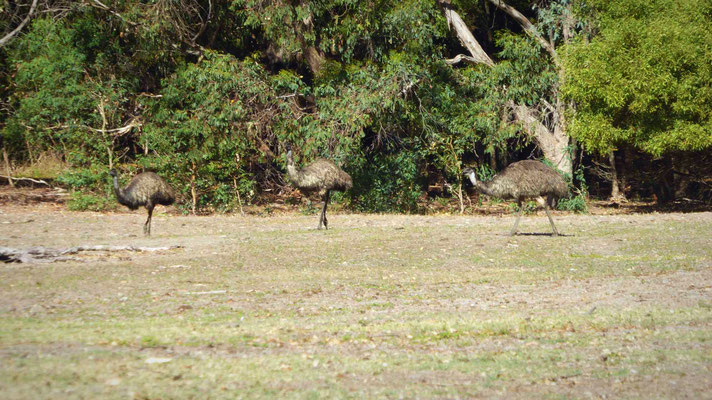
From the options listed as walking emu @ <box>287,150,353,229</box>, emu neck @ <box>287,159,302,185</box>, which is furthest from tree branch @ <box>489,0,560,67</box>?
emu neck @ <box>287,159,302,185</box>

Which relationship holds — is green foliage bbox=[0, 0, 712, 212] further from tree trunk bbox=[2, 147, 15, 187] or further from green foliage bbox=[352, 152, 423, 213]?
tree trunk bbox=[2, 147, 15, 187]

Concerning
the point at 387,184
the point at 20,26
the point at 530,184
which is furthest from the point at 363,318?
the point at 20,26

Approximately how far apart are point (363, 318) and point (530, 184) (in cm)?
869

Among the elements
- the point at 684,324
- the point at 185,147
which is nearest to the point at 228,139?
the point at 185,147

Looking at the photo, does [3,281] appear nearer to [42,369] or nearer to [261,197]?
[42,369]

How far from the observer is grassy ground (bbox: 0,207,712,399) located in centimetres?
657

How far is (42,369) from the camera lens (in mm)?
6543

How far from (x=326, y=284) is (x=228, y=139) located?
40.9 ft

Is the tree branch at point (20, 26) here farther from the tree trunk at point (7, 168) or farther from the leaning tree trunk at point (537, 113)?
the leaning tree trunk at point (537, 113)

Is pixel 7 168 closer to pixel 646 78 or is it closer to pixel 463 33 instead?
pixel 463 33

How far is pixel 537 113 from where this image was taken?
2586 cm

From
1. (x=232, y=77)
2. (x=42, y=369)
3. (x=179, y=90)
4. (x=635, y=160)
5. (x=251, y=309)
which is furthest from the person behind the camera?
(x=635, y=160)

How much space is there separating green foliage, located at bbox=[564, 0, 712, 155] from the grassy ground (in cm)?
594

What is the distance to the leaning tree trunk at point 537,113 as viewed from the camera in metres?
25.0
